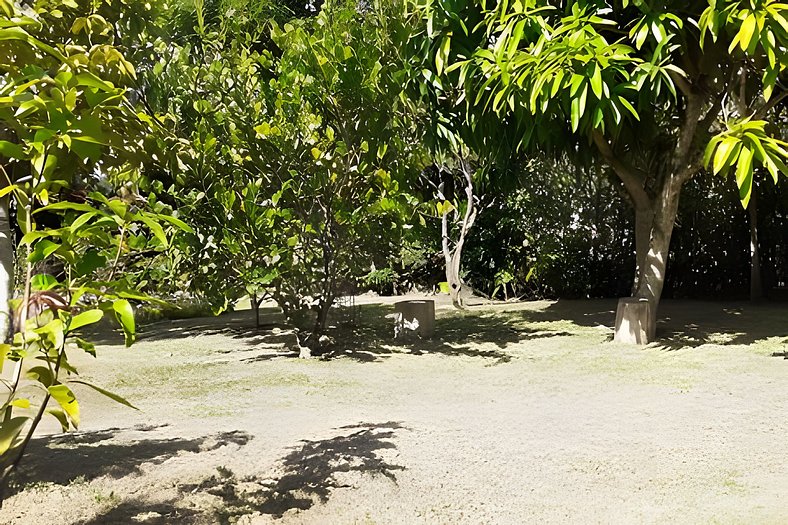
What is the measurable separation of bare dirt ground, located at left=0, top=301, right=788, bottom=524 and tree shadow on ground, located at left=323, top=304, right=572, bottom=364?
100mm

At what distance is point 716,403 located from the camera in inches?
218

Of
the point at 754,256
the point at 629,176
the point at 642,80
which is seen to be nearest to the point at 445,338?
the point at 629,176

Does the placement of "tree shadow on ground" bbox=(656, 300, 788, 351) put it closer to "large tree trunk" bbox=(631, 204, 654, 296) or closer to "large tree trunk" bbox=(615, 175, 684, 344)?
"large tree trunk" bbox=(615, 175, 684, 344)

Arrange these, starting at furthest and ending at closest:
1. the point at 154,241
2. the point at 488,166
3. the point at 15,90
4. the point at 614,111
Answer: the point at 488,166, the point at 614,111, the point at 154,241, the point at 15,90

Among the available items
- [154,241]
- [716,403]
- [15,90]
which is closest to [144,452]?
[154,241]

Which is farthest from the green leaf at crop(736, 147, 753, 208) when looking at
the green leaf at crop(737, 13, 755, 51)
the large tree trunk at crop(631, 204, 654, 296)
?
the large tree trunk at crop(631, 204, 654, 296)

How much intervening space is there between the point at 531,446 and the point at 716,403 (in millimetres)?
2040

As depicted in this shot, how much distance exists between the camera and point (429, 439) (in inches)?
183

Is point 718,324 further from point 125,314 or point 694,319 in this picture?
point 125,314

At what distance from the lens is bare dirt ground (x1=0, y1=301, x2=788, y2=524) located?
3.40 m

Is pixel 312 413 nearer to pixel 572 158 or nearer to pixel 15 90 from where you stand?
pixel 15 90

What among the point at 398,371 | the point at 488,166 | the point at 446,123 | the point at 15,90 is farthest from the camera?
the point at 488,166

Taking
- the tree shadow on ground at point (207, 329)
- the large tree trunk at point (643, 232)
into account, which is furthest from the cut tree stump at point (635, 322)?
the tree shadow on ground at point (207, 329)

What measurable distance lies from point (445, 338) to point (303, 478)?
20.6 feet
